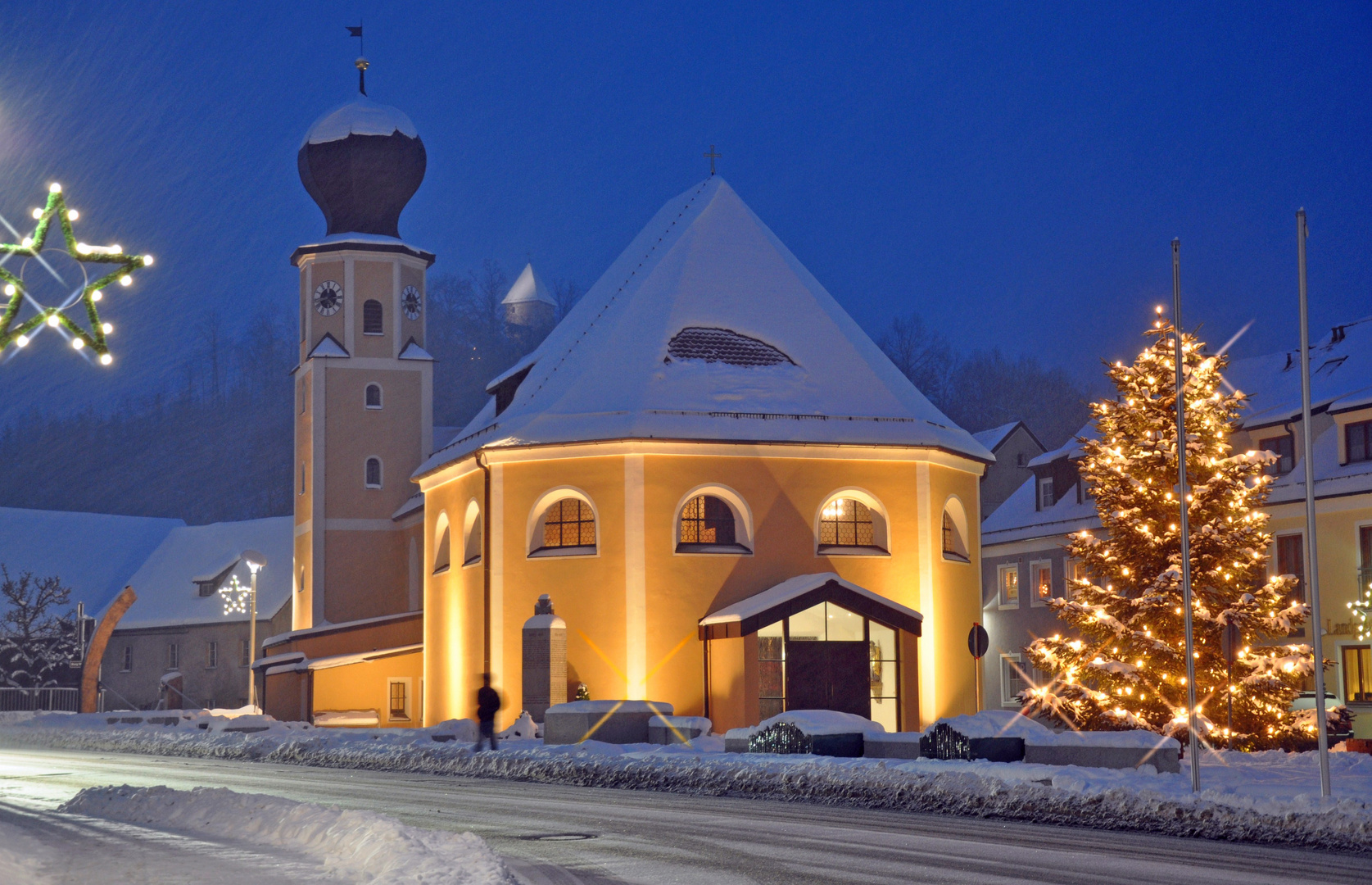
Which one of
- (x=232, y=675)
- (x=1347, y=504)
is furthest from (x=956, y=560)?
(x=232, y=675)

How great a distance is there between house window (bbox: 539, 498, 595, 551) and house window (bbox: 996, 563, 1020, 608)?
20281 millimetres

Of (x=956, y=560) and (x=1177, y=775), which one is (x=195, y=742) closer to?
(x=956, y=560)

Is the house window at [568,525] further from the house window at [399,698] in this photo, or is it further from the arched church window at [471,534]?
the house window at [399,698]

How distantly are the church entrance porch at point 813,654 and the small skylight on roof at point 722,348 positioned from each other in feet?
17.8

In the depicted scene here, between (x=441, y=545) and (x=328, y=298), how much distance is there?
16.4 metres

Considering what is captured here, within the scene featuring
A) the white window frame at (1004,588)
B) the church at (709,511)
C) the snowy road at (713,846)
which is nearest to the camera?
the snowy road at (713,846)

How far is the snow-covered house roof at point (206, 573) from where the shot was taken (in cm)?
6206

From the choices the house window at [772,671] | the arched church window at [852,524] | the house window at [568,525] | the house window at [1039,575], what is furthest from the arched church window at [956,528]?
the house window at [1039,575]

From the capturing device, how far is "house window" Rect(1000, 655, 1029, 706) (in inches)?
1901

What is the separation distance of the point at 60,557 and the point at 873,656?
155 ft

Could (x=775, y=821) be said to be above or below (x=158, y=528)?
below

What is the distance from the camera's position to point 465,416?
100188 mm

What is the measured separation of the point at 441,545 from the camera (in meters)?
38.0

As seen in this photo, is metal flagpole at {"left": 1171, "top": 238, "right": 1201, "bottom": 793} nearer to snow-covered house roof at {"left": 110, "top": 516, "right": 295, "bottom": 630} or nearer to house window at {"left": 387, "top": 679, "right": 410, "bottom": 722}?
house window at {"left": 387, "top": 679, "right": 410, "bottom": 722}
